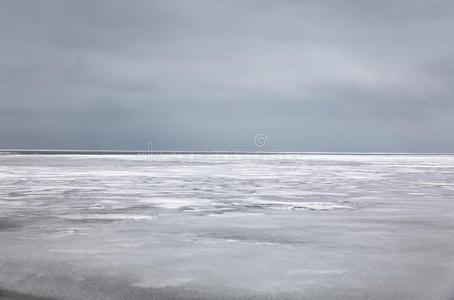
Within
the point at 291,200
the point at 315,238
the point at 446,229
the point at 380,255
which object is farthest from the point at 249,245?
the point at 291,200

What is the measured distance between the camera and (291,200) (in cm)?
1540

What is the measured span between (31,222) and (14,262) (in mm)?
3929

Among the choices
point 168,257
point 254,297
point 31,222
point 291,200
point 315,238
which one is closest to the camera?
point 254,297

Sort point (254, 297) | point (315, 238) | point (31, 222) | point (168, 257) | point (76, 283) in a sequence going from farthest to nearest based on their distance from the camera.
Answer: point (31, 222)
point (315, 238)
point (168, 257)
point (76, 283)
point (254, 297)

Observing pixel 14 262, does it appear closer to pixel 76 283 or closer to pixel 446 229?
pixel 76 283

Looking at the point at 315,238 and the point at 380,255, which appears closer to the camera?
the point at 380,255

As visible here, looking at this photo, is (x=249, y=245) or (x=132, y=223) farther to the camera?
(x=132, y=223)

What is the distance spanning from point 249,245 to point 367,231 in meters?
2.80

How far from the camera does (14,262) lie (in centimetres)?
632

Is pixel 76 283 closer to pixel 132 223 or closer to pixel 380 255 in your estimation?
pixel 380 255

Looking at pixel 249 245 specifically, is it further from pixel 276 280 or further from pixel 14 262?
pixel 14 262

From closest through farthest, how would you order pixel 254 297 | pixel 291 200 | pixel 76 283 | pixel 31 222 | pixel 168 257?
pixel 254 297 < pixel 76 283 < pixel 168 257 < pixel 31 222 < pixel 291 200

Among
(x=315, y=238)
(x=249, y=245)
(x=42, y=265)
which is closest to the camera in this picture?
(x=42, y=265)

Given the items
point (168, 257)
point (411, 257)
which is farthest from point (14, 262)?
point (411, 257)
